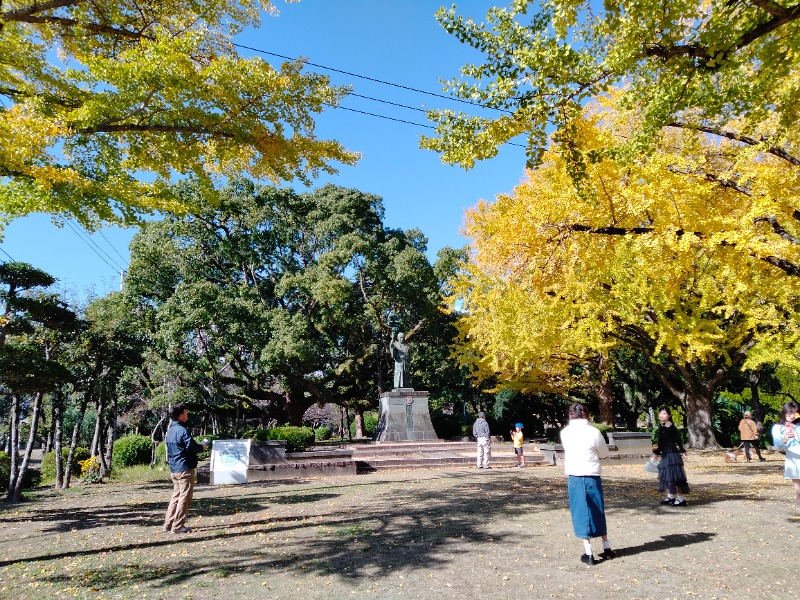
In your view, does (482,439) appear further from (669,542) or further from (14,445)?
(14,445)

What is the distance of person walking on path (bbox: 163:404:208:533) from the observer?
636 cm

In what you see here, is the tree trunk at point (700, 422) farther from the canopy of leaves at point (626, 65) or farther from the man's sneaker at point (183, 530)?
the man's sneaker at point (183, 530)

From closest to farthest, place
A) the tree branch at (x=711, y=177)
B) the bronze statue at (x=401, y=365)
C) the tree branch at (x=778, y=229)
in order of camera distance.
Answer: the tree branch at (x=778, y=229) < the tree branch at (x=711, y=177) < the bronze statue at (x=401, y=365)

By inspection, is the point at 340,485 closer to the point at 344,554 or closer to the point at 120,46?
the point at 344,554

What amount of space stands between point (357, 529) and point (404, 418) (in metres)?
12.7

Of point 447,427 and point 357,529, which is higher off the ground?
point 447,427

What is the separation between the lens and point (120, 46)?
6734mm

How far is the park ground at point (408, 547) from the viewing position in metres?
4.09

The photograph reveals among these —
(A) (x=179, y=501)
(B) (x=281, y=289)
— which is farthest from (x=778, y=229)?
(B) (x=281, y=289)

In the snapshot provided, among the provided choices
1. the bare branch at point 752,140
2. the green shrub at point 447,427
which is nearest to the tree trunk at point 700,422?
the bare branch at point 752,140

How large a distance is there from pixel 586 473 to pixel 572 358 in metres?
15.1

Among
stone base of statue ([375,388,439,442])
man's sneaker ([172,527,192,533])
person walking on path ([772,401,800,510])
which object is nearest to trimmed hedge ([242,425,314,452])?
stone base of statue ([375,388,439,442])

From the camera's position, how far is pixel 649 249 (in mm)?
9602

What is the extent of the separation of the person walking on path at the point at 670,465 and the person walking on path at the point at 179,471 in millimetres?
6425
